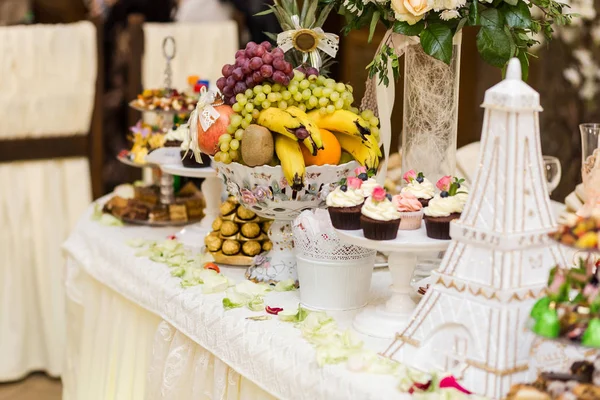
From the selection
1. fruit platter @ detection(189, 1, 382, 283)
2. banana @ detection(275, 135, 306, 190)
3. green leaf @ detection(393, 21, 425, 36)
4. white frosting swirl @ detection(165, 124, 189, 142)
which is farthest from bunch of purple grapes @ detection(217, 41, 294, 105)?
white frosting swirl @ detection(165, 124, 189, 142)

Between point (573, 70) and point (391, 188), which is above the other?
point (573, 70)

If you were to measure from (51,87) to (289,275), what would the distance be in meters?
1.89

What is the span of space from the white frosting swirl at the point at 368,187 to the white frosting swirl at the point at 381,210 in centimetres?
7

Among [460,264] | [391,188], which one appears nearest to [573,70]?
[391,188]

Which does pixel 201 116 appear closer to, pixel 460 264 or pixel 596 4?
pixel 460 264

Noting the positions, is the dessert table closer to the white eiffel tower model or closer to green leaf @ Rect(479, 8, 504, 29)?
the white eiffel tower model

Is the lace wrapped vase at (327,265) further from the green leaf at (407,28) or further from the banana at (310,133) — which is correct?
the green leaf at (407,28)

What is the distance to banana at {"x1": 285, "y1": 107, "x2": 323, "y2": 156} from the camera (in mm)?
1712

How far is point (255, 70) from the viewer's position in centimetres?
177

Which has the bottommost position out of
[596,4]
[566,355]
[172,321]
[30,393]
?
[30,393]

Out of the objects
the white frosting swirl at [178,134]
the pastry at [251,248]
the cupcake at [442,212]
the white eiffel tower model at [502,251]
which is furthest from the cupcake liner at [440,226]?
the white frosting swirl at [178,134]

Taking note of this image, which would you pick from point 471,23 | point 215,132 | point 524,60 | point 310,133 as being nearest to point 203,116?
point 215,132

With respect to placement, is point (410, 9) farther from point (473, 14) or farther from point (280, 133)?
point (280, 133)

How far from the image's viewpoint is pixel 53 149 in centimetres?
354
